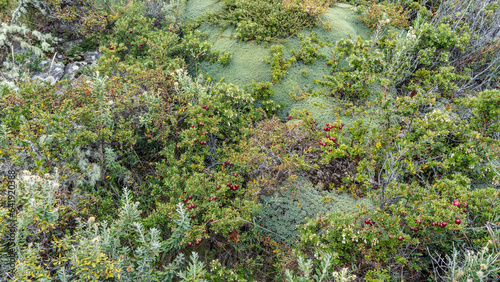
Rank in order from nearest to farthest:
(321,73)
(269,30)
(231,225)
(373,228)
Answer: (373,228) → (231,225) → (321,73) → (269,30)

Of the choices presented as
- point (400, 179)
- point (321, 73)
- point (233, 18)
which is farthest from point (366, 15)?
point (400, 179)

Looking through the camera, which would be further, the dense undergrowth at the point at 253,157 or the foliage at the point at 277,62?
the foliage at the point at 277,62

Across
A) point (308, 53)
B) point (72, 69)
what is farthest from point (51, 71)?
point (308, 53)

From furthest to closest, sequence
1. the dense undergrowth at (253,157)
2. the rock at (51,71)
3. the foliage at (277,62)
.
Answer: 1. the rock at (51,71)
2. the foliage at (277,62)
3. the dense undergrowth at (253,157)

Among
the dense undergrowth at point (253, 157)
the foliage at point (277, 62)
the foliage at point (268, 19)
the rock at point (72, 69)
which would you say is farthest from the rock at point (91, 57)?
the foliage at point (277, 62)

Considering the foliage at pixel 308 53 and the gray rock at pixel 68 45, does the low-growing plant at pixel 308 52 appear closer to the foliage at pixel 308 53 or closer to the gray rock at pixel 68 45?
the foliage at pixel 308 53

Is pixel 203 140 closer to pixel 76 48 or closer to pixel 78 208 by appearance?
pixel 78 208

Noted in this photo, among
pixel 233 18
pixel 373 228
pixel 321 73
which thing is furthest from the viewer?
pixel 233 18

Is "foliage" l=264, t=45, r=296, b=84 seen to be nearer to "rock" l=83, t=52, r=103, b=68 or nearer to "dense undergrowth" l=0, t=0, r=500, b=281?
"dense undergrowth" l=0, t=0, r=500, b=281

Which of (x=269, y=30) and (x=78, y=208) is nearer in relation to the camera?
(x=78, y=208)
